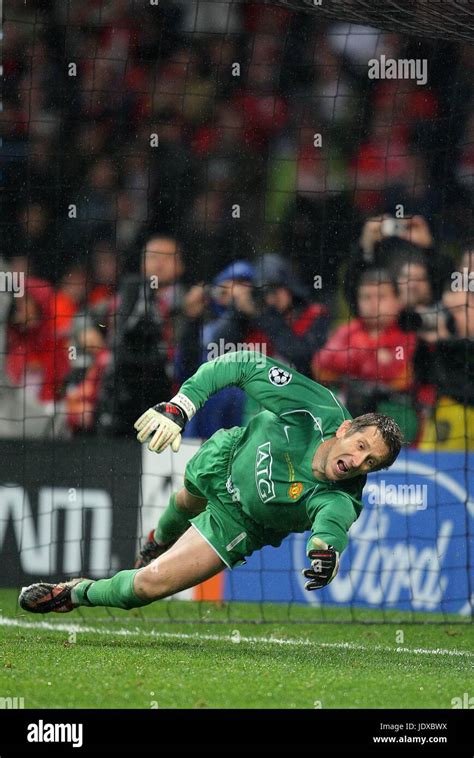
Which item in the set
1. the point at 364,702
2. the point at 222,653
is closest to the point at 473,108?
the point at 222,653

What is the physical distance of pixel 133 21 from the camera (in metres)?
9.91

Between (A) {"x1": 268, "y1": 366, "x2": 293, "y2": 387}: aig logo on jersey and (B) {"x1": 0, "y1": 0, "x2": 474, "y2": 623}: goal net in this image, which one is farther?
(B) {"x1": 0, "y1": 0, "x2": 474, "y2": 623}: goal net

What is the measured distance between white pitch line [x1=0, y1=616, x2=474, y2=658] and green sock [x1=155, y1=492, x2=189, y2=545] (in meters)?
0.50

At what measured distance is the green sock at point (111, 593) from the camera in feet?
19.3

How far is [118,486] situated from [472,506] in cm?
221

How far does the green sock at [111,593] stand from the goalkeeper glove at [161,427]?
3.11ft
